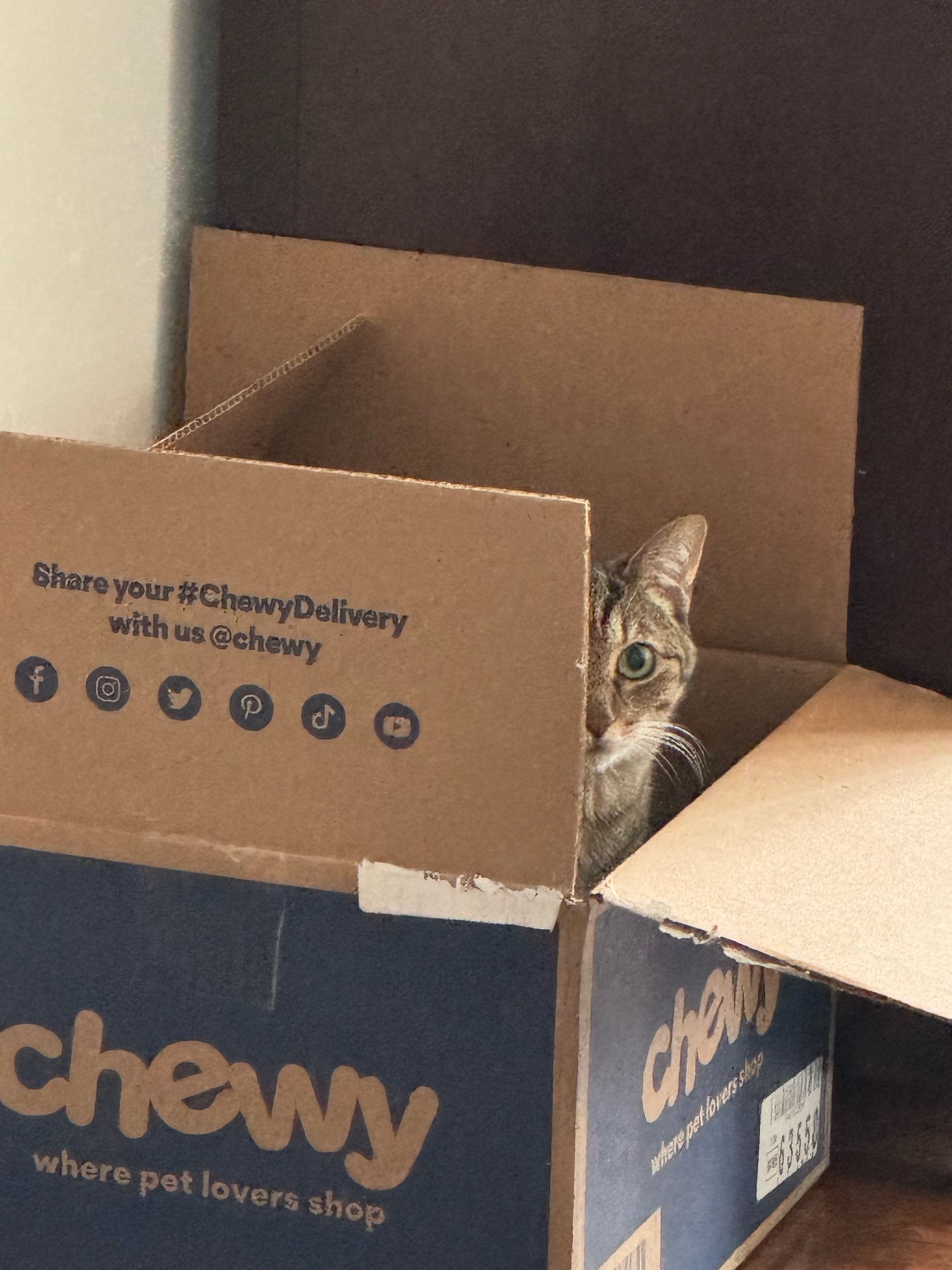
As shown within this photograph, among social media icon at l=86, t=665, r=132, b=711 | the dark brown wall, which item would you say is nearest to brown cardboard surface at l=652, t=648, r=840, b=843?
the dark brown wall

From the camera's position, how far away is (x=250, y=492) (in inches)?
36.9

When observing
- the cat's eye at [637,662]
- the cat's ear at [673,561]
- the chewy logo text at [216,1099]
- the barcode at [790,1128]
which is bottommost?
the barcode at [790,1128]

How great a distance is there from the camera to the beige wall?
1.27m

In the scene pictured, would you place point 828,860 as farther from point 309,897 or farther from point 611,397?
point 611,397

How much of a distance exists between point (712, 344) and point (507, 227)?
261mm

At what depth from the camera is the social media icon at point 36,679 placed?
0.99m

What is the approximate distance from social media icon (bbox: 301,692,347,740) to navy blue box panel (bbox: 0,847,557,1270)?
0.10m

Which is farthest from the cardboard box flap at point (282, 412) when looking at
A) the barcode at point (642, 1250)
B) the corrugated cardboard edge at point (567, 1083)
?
the barcode at point (642, 1250)

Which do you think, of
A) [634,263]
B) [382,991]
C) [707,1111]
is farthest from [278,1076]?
[634,263]

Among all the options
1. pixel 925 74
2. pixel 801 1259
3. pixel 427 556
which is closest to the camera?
pixel 427 556

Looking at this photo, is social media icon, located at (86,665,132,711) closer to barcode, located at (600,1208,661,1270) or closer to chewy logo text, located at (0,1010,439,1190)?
chewy logo text, located at (0,1010,439,1190)

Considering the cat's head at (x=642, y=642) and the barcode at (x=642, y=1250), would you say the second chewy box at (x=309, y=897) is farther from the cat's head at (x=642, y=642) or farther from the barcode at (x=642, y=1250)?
the cat's head at (x=642, y=642)

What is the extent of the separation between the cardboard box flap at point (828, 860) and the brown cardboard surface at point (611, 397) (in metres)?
0.17

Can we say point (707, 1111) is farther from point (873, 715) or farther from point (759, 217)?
point (759, 217)
